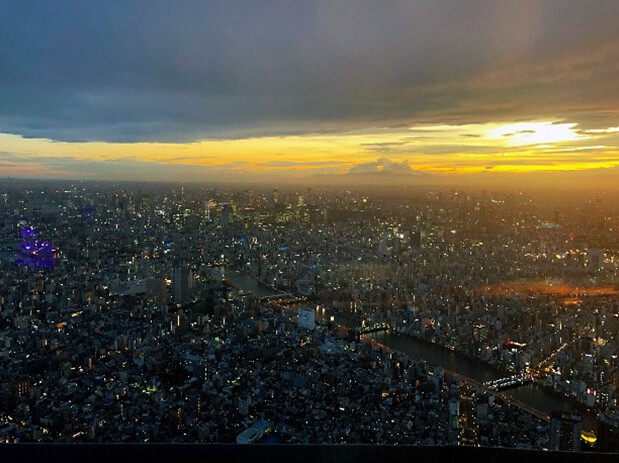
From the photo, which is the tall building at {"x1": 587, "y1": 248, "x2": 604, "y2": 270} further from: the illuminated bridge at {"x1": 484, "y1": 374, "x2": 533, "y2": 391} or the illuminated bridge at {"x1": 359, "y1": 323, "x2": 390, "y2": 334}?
the illuminated bridge at {"x1": 359, "y1": 323, "x2": 390, "y2": 334}

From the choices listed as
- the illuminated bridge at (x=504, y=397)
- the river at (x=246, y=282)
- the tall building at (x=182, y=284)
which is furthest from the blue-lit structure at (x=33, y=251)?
the illuminated bridge at (x=504, y=397)

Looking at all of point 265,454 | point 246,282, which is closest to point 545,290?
point 246,282

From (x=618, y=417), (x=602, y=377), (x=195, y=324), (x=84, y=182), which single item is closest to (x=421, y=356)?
(x=602, y=377)

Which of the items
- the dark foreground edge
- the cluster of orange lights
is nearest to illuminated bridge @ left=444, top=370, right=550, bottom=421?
the cluster of orange lights

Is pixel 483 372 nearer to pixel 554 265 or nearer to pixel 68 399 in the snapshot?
pixel 554 265

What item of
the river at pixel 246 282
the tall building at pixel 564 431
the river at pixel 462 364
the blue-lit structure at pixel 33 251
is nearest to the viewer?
the tall building at pixel 564 431

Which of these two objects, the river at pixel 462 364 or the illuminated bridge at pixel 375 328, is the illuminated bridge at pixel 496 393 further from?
the illuminated bridge at pixel 375 328
